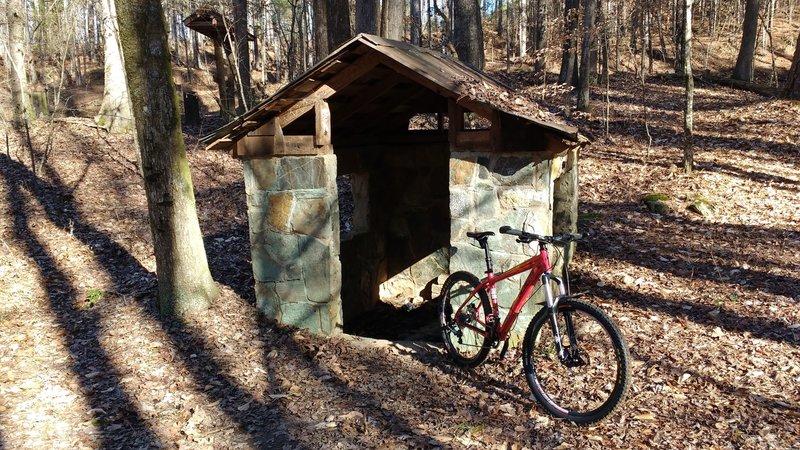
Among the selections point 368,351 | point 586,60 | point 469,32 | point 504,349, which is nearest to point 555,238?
point 504,349

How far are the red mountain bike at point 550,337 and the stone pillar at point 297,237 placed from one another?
120 centimetres

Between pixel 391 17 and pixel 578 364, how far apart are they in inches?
226

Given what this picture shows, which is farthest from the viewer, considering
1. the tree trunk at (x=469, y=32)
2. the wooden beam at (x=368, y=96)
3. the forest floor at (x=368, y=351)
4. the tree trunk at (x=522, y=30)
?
the tree trunk at (x=522, y=30)

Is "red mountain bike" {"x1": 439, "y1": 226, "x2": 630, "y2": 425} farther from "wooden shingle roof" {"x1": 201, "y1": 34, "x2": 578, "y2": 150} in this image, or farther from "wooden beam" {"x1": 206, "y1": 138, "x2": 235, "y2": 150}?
"wooden beam" {"x1": 206, "y1": 138, "x2": 235, "y2": 150}

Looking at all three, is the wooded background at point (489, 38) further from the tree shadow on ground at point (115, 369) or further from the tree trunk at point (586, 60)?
the tree shadow on ground at point (115, 369)

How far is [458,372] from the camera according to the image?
485 cm

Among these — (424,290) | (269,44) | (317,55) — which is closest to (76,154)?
(317,55)

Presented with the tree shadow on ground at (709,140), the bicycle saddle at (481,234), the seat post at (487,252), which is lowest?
the seat post at (487,252)

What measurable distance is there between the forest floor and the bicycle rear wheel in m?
0.18

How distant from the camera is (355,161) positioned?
24.5 ft

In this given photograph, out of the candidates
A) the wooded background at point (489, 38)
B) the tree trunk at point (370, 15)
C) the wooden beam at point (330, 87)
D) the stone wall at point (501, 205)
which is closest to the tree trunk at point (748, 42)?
the wooded background at point (489, 38)

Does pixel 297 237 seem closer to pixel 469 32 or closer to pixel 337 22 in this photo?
pixel 337 22

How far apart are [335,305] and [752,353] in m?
3.63

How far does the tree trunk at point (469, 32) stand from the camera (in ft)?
30.8
